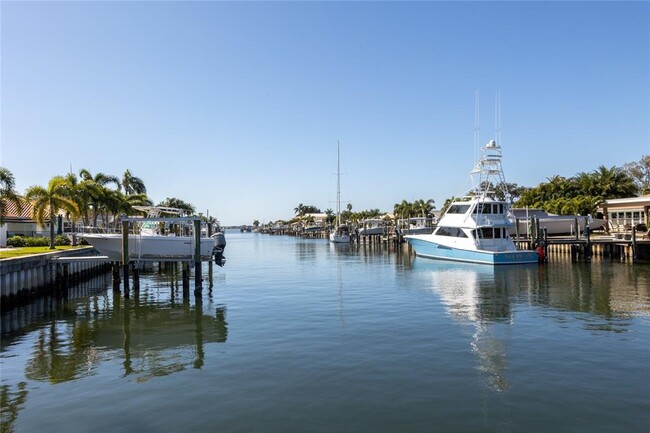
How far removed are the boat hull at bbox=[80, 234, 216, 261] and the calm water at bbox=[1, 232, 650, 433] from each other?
10.5 feet

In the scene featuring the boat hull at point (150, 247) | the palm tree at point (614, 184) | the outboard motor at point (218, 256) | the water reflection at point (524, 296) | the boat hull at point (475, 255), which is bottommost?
the water reflection at point (524, 296)

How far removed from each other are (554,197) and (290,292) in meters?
68.9

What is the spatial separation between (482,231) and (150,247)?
28867 mm

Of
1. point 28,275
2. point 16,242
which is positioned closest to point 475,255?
point 28,275

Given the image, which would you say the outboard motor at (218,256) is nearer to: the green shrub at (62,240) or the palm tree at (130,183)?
the green shrub at (62,240)

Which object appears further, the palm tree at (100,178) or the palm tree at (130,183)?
the palm tree at (130,183)

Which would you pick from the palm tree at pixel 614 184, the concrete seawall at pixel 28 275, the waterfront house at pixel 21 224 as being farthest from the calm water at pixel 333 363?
the palm tree at pixel 614 184

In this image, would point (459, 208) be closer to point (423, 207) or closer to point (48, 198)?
point (48, 198)

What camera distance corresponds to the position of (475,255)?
1657 inches

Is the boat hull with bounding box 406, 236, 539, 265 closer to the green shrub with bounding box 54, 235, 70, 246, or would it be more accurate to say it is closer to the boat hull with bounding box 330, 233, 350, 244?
the green shrub with bounding box 54, 235, 70, 246

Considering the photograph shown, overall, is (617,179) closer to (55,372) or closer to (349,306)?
(349,306)

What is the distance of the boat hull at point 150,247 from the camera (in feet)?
93.4

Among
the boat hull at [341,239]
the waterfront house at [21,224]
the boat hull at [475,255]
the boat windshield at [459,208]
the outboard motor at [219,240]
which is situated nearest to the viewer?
the outboard motor at [219,240]

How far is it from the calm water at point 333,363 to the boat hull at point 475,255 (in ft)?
44.5
